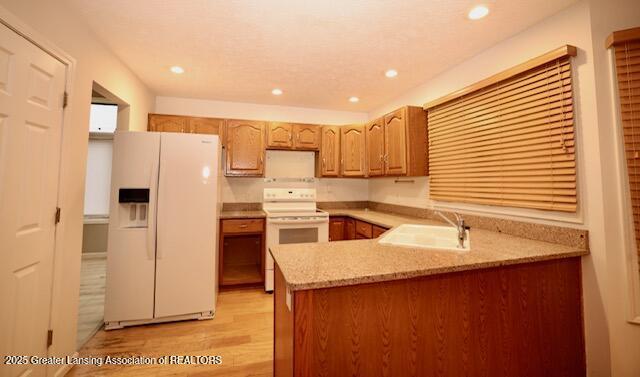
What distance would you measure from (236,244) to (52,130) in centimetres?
246

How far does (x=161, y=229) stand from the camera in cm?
226

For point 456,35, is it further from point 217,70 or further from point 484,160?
point 217,70

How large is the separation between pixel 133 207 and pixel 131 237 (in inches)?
10.9

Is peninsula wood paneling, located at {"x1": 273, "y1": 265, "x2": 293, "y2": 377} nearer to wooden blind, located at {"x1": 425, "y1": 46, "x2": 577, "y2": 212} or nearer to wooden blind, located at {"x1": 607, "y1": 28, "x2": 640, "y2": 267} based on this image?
wooden blind, located at {"x1": 425, "y1": 46, "x2": 577, "y2": 212}

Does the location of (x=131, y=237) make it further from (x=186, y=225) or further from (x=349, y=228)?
(x=349, y=228)

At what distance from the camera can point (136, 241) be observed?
2.23 meters

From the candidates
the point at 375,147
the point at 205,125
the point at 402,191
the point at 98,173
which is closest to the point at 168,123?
the point at 205,125

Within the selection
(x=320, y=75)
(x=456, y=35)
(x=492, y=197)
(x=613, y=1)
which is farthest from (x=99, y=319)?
(x=613, y=1)

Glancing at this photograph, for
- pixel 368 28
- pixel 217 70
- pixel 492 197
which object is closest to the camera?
pixel 368 28

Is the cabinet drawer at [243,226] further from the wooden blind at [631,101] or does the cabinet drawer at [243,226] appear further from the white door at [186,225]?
the wooden blind at [631,101]

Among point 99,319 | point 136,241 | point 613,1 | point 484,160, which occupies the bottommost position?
point 99,319

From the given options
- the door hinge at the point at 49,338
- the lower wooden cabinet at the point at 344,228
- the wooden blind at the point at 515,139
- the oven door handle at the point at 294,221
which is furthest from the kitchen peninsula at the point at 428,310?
the lower wooden cabinet at the point at 344,228

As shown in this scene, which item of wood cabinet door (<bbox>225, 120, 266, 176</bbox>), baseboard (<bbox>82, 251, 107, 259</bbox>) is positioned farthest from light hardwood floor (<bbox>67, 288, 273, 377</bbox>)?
baseboard (<bbox>82, 251, 107, 259</bbox>)

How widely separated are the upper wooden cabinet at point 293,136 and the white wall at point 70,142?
1782 millimetres
